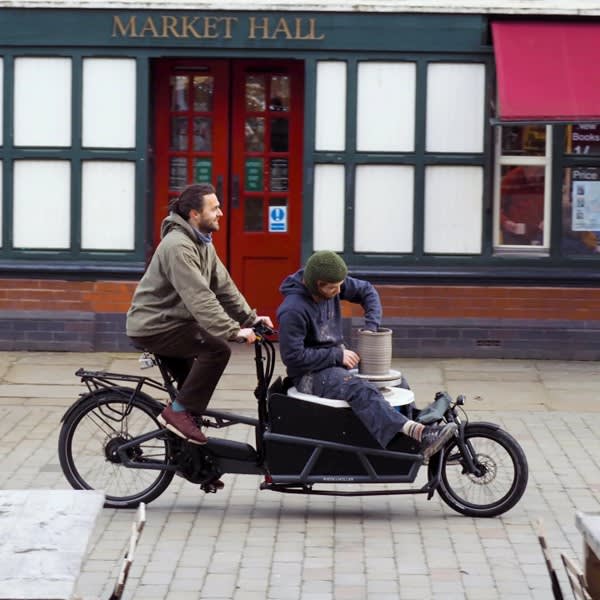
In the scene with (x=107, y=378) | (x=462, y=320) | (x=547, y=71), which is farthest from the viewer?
(x=462, y=320)

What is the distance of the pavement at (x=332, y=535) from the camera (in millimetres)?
6641

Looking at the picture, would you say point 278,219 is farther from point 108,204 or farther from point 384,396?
point 384,396

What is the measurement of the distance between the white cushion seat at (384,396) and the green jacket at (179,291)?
1.52 feet

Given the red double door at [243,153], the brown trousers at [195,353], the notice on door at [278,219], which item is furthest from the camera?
the notice on door at [278,219]

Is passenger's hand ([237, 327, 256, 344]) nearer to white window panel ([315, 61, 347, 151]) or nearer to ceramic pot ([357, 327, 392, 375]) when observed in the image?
ceramic pot ([357, 327, 392, 375])

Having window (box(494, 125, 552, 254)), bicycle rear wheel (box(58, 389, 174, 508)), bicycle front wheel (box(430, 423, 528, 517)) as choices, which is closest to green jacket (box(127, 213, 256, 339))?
bicycle rear wheel (box(58, 389, 174, 508))

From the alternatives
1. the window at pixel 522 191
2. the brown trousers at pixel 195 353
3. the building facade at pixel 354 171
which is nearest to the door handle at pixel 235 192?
the building facade at pixel 354 171

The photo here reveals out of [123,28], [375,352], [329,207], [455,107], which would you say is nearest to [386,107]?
[455,107]

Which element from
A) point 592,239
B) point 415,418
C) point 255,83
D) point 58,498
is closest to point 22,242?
point 255,83

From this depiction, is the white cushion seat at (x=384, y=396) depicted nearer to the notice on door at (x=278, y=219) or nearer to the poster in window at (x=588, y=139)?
the poster in window at (x=588, y=139)

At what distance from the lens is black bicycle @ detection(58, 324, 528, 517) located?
7734 mm

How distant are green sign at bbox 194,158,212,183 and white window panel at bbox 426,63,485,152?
204 centimetres

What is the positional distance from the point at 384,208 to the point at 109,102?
2.60 meters

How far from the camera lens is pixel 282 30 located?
13.2 metres
